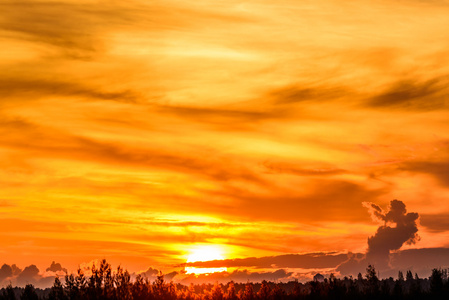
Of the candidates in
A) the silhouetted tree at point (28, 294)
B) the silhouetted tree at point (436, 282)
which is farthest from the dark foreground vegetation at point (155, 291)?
the silhouetted tree at point (436, 282)

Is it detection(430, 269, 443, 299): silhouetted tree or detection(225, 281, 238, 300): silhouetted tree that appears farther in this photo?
detection(430, 269, 443, 299): silhouetted tree

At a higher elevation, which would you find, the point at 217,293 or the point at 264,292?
the point at 217,293

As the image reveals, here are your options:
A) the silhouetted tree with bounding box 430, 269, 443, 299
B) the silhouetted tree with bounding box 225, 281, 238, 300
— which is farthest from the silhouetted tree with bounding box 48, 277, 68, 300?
the silhouetted tree with bounding box 430, 269, 443, 299

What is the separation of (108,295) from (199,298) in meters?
14.4

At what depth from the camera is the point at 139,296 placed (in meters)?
58.3

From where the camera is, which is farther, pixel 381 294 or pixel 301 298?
pixel 381 294

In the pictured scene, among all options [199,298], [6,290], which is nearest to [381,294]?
[199,298]

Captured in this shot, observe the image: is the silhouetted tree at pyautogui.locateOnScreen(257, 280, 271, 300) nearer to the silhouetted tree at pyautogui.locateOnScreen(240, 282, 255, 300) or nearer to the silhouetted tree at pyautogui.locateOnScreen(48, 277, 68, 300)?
the silhouetted tree at pyautogui.locateOnScreen(240, 282, 255, 300)

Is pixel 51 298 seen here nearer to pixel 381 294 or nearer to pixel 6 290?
pixel 6 290

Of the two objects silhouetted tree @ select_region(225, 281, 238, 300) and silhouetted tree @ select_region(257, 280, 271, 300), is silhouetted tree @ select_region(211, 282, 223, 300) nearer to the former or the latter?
silhouetted tree @ select_region(225, 281, 238, 300)

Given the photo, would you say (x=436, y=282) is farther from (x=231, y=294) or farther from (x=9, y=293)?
(x=9, y=293)

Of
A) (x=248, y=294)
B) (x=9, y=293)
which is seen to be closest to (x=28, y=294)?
(x=9, y=293)

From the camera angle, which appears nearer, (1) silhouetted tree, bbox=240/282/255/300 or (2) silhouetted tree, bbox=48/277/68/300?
(2) silhouetted tree, bbox=48/277/68/300

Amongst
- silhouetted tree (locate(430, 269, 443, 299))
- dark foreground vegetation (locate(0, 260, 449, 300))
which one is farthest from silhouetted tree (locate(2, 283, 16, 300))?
silhouetted tree (locate(430, 269, 443, 299))
